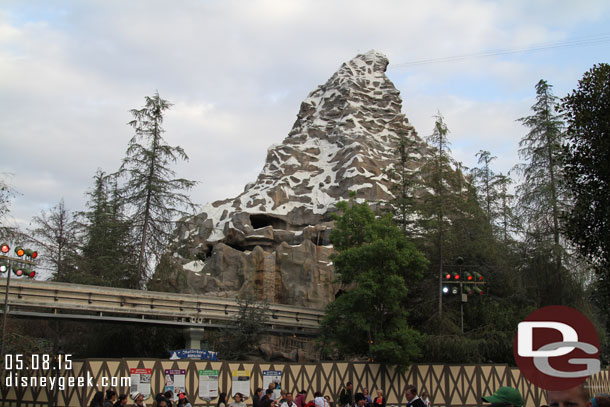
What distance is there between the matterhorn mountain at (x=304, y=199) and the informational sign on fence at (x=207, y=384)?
12.4 metres

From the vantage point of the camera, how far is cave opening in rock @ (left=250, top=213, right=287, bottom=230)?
2195 inches

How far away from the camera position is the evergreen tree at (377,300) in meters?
28.4

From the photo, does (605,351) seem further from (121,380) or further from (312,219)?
(121,380)

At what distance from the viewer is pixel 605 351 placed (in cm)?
3753

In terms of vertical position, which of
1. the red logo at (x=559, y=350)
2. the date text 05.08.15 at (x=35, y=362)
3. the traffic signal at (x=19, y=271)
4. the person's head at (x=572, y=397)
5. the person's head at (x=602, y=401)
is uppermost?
the traffic signal at (x=19, y=271)

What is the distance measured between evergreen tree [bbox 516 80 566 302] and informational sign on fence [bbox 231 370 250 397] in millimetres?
16476

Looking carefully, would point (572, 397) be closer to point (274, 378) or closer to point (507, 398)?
point (507, 398)

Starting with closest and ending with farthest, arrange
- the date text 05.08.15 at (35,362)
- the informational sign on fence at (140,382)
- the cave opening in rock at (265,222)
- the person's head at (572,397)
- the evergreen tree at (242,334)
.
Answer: the person's head at (572,397) < the date text 05.08.15 at (35,362) < the informational sign on fence at (140,382) < the evergreen tree at (242,334) < the cave opening in rock at (265,222)

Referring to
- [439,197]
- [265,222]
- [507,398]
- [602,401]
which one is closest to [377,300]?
[439,197]

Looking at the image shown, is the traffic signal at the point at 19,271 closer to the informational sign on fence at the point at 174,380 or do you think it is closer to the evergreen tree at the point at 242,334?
the informational sign on fence at the point at 174,380

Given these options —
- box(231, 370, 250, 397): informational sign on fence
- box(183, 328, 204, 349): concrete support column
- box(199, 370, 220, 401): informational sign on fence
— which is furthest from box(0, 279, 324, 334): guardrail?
box(231, 370, 250, 397): informational sign on fence

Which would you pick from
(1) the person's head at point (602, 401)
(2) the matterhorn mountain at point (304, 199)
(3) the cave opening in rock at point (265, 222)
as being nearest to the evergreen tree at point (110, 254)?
(2) the matterhorn mountain at point (304, 199)

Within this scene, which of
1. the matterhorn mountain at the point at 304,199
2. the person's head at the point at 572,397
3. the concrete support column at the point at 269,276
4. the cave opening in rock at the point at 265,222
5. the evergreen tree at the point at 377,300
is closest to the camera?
the person's head at the point at 572,397

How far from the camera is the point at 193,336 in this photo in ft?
104
